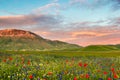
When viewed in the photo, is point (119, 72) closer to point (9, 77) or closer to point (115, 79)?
point (115, 79)

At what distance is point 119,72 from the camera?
13.7 m

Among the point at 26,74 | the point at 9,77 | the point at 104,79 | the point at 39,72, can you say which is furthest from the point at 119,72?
the point at 9,77

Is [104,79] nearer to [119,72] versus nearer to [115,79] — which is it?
[115,79]

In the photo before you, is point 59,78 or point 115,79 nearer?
point 59,78

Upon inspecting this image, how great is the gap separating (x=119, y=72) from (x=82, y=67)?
8.87 ft

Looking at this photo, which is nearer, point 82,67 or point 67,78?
point 67,78

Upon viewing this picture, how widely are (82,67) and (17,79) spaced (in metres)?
6.79

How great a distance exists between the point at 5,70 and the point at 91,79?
3.92 meters

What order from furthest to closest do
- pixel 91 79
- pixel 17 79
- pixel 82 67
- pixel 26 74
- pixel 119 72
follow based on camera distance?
pixel 82 67 < pixel 119 72 < pixel 91 79 < pixel 26 74 < pixel 17 79

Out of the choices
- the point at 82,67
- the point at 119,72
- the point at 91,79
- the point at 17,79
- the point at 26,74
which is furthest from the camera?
the point at 82,67

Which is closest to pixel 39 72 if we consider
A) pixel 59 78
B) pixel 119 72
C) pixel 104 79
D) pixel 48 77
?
pixel 48 77

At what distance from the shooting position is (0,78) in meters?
10.2

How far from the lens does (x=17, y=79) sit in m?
9.61

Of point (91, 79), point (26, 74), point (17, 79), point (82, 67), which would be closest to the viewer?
point (17, 79)
